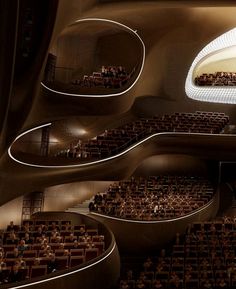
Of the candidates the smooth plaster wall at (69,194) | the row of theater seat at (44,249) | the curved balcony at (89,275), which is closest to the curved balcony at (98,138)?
the smooth plaster wall at (69,194)

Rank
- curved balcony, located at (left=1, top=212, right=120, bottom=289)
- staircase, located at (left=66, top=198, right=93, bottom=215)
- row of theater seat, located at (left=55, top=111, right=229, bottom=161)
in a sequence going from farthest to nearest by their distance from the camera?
row of theater seat, located at (left=55, top=111, right=229, bottom=161), staircase, located at (left=66, top=198, right=93, bottom=215), curved balcony, located at (left=1, top=212, right=120, bottom=289)

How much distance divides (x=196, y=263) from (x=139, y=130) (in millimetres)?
4627

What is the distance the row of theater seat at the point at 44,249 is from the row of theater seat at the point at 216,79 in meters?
7.36

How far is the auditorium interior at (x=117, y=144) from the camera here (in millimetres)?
6672

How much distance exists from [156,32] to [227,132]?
3.37m

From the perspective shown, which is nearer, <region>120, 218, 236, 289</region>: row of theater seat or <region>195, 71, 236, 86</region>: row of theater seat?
<region>120, 218, 236, 289</region>: row of theater seat

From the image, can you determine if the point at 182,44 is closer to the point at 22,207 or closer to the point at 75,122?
the point at 75,122

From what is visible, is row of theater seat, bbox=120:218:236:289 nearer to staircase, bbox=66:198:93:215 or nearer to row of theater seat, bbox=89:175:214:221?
row of theater seat, bbox=89:175:214:221

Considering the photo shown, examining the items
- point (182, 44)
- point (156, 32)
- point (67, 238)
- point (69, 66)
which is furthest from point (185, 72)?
point (67, 238)

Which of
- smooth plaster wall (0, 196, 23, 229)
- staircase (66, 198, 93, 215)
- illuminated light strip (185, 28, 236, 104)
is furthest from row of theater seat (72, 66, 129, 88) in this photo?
smooth plaster wall (0, 196, 23, 229)

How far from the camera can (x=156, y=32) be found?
11.8 metres

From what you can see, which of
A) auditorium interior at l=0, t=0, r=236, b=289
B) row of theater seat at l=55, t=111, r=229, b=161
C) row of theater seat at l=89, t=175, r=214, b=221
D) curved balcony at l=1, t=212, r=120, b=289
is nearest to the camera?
curved balcony at l=1, t=212, r=120, b=289

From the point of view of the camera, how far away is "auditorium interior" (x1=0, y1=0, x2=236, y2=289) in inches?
263

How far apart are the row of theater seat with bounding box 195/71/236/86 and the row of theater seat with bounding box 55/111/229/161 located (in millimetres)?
1016
